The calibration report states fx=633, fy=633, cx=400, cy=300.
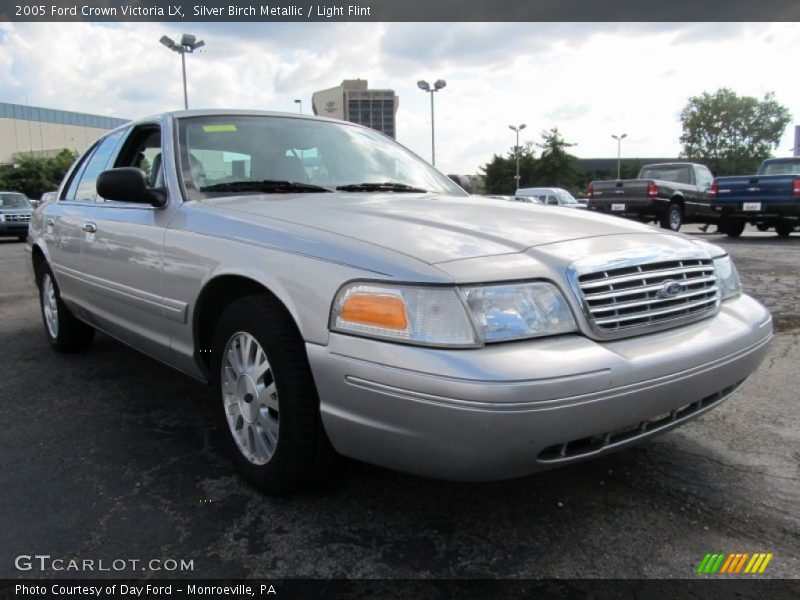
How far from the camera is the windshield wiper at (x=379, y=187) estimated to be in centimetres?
329

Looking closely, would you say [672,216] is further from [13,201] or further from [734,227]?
[13,201]

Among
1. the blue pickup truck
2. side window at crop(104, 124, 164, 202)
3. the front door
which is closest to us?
the front door

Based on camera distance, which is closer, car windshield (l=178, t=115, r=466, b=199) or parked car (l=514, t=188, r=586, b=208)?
car windshield (l=178, t=115, r=466, b=199)

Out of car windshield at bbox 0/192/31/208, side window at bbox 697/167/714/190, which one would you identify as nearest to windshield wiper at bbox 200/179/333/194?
side window at bbox 697/167/714/190

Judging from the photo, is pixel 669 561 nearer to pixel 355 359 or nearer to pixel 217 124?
pixel 355 359

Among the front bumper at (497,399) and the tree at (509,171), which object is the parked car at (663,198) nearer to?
the front bumper at (497,399)

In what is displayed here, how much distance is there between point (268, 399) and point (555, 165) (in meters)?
61.9

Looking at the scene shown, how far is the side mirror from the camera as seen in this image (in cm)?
295

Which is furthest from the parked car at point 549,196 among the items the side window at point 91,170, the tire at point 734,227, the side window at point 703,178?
the side window at point 91,170

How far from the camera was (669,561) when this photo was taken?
205 cm

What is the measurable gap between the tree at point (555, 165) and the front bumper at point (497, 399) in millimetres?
61272

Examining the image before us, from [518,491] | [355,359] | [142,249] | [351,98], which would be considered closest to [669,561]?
[518,491]

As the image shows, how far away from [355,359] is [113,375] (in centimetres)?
285

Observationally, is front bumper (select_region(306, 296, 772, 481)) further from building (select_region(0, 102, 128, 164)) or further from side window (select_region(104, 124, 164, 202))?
building (select_region(0, 102, 128, 164))
